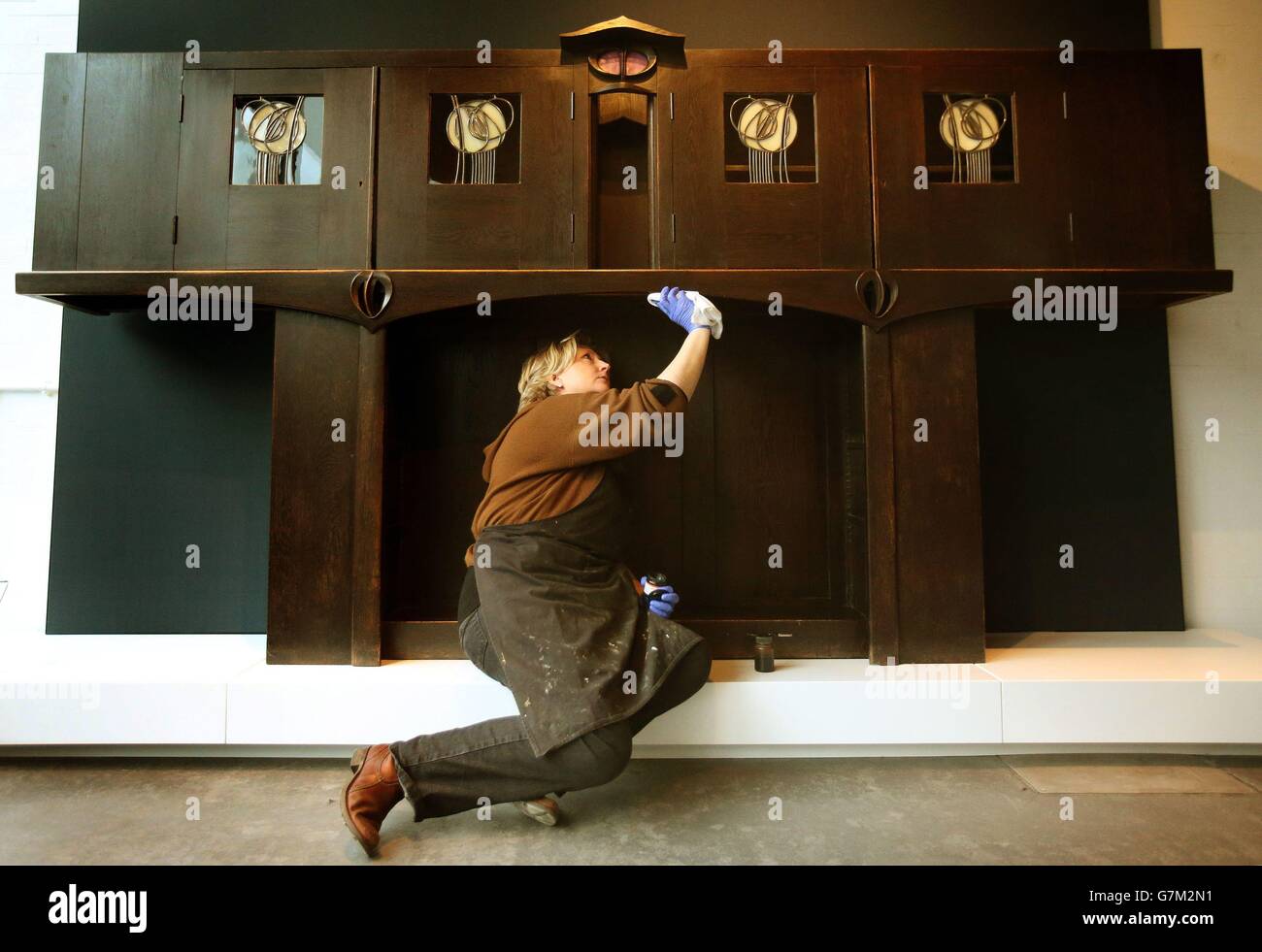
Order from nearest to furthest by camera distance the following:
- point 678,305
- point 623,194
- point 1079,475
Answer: point 678,305
point 623,194
point 1079,475

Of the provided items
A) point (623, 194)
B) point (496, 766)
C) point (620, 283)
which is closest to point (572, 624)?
point (496, 766)

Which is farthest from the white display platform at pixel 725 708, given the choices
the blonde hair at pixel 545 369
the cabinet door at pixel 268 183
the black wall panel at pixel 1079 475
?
the cabinet door at pixel 268 183

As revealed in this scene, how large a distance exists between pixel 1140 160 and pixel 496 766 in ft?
9.02

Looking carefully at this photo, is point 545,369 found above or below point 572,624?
above

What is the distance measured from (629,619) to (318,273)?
1.48 m

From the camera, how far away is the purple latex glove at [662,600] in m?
2.15

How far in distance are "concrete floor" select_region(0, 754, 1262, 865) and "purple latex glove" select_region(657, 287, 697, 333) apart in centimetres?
139

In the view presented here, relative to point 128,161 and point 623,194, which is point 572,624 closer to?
point 623,194

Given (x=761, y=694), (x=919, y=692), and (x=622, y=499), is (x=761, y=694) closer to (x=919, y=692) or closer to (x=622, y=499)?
(x=919, y=692)

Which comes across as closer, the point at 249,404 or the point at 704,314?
the point at 704,314

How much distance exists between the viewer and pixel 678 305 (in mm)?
2162

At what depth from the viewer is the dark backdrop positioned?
2754 mm

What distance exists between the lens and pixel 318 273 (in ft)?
7.29
